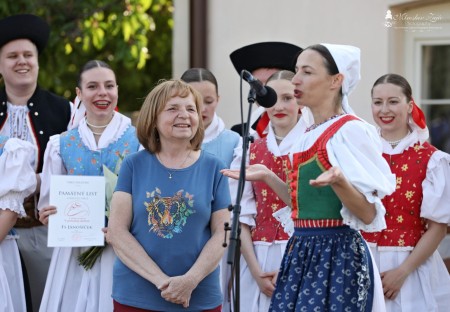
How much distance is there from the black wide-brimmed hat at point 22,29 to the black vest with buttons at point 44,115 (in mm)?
332

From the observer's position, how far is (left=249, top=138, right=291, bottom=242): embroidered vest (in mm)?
5664

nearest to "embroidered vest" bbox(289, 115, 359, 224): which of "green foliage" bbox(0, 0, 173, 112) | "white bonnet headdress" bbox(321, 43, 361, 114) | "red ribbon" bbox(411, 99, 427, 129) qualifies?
"white bonnet headdress" bbox(321, 43, 361, 114)

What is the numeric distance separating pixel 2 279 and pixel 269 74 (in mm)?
2118

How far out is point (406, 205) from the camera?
5.51 m

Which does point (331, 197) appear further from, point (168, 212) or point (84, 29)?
point (84, 29)

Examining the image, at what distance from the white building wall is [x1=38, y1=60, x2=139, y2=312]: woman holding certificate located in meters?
2.29

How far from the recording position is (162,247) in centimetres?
491

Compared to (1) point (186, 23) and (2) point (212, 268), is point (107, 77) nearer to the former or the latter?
(2) point (212, 268)

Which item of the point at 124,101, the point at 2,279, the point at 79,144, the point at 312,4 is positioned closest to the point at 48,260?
the point at 2,279

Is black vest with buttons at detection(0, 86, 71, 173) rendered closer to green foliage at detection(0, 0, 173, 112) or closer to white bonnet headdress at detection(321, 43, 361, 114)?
white bonnet headdress at detection(321, 43, 361, 114)

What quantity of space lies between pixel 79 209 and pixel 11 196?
0.52 meters

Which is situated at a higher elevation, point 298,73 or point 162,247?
point 298,73

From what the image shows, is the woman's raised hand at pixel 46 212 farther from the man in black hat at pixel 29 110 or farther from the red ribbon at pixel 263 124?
the red ribbon at pixel 263 124

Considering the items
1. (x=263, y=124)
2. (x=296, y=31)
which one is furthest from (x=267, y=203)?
(x=296, y=31)
